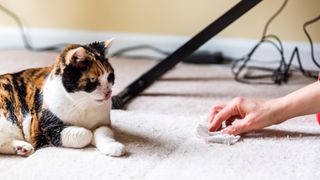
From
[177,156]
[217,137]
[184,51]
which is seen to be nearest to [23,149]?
[177,156]

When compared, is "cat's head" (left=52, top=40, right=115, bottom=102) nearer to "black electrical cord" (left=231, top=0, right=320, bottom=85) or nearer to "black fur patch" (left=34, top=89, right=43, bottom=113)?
"black fur patch" (left=34, top=89, right=43, bottom=113)

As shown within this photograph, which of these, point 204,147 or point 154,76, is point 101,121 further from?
point 154,76

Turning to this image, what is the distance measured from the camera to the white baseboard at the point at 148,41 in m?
1.89

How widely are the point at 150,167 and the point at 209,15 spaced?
1034mm

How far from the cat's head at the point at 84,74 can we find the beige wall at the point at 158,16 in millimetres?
952

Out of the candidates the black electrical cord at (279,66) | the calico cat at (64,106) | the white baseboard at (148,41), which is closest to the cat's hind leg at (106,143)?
the calico cat at (64,106)

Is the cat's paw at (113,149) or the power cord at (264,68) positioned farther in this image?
the power cord at (264,68)

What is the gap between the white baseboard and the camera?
189 cm

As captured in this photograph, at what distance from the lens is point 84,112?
112 cm

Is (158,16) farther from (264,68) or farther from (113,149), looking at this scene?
(113,149)

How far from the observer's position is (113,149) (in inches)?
42.9

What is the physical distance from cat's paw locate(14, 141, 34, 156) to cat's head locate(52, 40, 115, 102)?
0.53 ft

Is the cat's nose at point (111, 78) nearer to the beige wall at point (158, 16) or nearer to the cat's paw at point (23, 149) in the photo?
the cat's paw at point (23, 149)

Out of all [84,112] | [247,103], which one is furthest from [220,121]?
[84,112]
